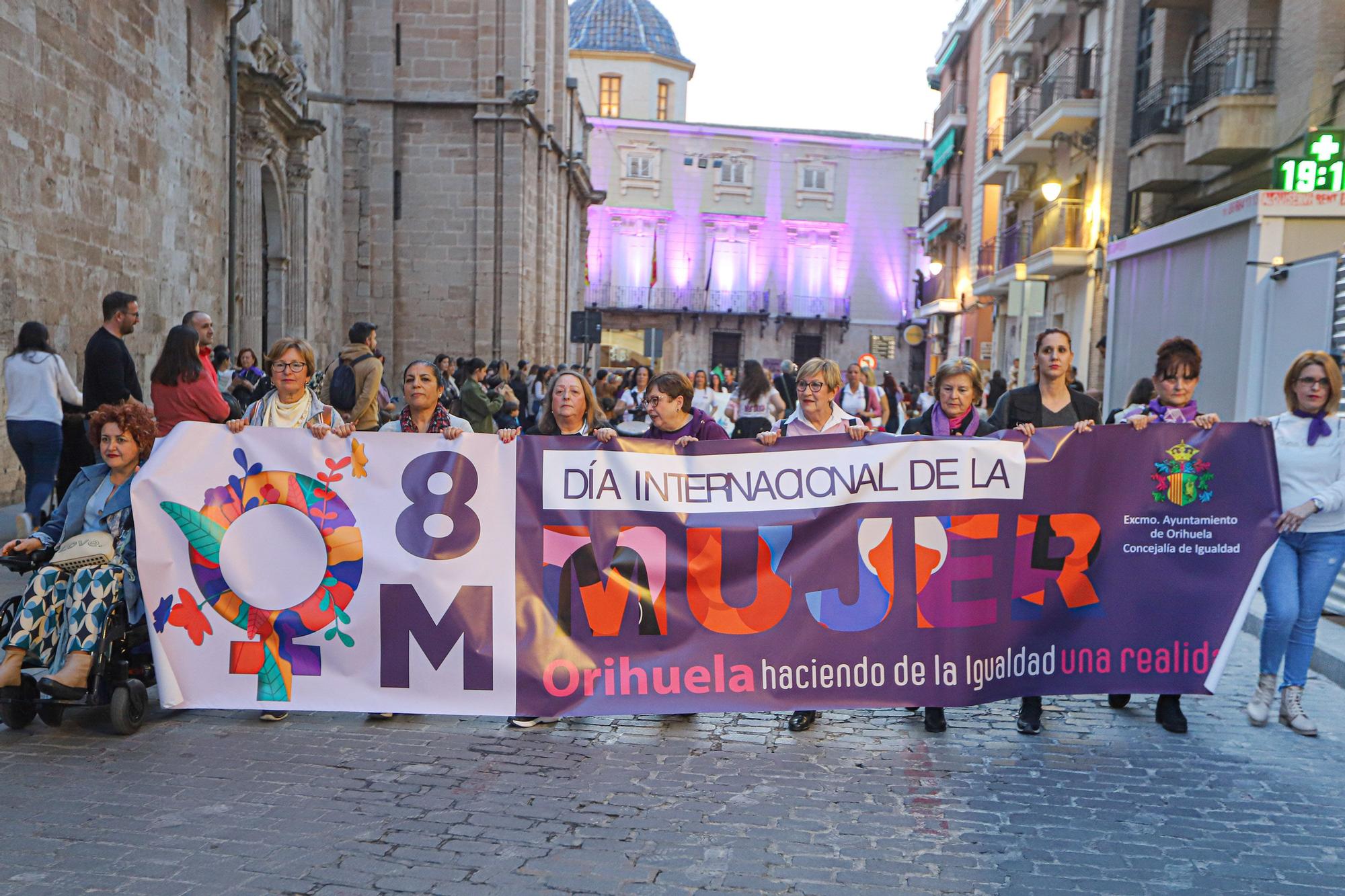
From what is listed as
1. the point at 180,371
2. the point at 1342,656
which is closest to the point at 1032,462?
the point at 1342,656

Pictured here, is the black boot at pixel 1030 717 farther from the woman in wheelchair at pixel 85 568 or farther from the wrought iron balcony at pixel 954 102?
the wrought iron balcony at pixel 954 102

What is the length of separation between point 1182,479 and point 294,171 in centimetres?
1810

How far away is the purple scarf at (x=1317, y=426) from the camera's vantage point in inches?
234

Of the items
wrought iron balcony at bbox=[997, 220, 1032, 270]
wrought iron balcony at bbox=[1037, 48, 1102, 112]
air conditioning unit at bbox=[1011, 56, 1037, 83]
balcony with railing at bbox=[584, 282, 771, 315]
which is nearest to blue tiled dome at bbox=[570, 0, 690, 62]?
balcony with railing at bbox=[584, 282, 771, 315]

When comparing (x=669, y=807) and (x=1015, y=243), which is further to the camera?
(x=1015, y=243)

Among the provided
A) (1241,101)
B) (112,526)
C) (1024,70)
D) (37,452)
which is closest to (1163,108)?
(1241,101)

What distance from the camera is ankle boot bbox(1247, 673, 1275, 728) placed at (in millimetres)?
5973

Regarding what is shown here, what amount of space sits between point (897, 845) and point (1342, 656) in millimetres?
4075

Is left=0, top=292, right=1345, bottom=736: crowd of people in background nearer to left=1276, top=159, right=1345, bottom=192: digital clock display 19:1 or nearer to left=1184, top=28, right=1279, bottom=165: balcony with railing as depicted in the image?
left=1276, top=159, right=1345, bottom=192: digital clock display 19:1

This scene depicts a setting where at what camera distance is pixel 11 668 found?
206 inches

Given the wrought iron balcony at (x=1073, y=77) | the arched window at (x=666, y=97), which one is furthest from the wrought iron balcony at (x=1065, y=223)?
the arched window at (x=666, y=97)

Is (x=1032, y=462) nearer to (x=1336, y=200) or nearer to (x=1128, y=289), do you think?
(x=1336, y=200)

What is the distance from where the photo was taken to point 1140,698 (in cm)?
651

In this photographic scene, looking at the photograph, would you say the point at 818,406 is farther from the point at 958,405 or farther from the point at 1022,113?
the point at 1022,113
